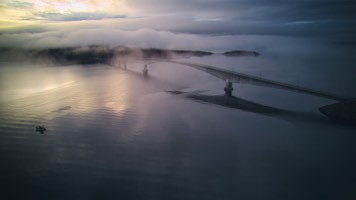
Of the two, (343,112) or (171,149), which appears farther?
(343,112)

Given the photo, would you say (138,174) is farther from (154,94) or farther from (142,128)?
(154,94)

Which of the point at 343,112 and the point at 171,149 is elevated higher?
the point at 343,112

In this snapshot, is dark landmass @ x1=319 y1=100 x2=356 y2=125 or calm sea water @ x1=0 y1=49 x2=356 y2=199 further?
dark landmass @ x1=319 y1=100 x2=356 y2=125

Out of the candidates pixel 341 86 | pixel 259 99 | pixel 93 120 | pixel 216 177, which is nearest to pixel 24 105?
pixel 93 120

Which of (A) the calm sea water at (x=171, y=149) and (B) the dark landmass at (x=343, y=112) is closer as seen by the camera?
(A) the calm sea water at (x=171, y=149)

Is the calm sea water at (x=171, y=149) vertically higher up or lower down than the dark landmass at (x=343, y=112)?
lower down
